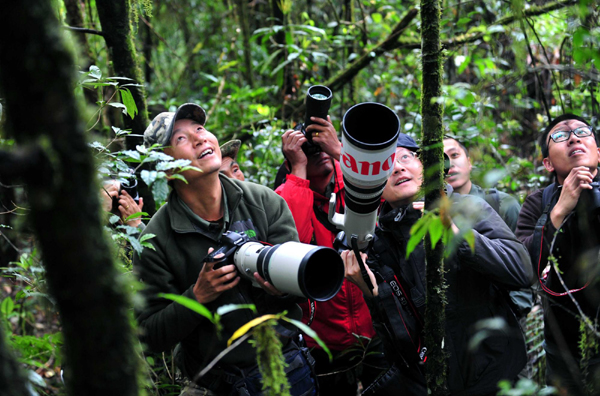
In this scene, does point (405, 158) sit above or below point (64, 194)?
below

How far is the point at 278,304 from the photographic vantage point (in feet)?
7.13

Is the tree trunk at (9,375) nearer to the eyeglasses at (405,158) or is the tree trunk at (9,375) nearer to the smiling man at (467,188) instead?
the eyeglasses at (405,158)

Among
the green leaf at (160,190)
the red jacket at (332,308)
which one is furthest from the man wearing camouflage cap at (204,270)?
the red jacket at (332,308)

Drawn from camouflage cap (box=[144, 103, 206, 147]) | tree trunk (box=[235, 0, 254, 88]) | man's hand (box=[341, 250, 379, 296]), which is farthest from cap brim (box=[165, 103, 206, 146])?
tree trunk (box=[235, 0, 254, 88])

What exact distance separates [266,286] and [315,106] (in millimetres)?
1157

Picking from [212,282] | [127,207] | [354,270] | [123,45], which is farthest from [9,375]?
[123,45]

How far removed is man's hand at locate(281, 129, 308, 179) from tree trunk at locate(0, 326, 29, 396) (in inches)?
81.2

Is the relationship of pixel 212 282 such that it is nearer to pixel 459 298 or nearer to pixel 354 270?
pixel 354 270

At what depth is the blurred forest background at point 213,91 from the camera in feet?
2.76

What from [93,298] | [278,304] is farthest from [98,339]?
[278,304]

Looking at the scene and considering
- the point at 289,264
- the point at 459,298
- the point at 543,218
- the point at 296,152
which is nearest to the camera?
the point at 289,264

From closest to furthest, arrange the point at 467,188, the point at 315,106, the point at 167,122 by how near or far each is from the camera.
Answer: the point at 167,122 → the point at 315,106 → the point at 467,188

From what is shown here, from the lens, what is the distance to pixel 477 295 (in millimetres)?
2184

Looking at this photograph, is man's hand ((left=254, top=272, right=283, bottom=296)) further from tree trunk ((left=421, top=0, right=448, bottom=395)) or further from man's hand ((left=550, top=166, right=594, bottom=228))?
man's hand ((left=550, top=166, right=594, bottom=228))
